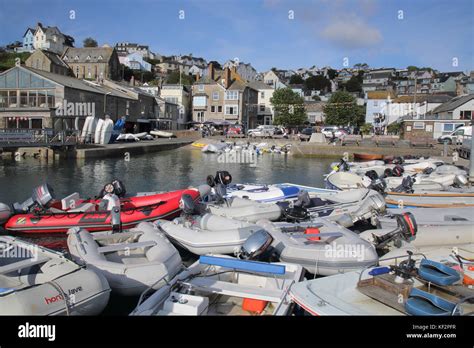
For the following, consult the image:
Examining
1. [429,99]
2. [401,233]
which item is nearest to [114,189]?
[401,233]

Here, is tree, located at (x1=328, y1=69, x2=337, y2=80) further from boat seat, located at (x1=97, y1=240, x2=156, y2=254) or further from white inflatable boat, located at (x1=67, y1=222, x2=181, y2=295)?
boat seat, located at (x1=97, y1=240, x2=156, y2=254)

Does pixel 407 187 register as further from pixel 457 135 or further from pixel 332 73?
pixel 332 73

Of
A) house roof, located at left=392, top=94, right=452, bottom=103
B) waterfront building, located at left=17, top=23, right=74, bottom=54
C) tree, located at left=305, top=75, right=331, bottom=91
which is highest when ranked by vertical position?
waterfront building, located at left=17, top=23, right=74, bottom=54

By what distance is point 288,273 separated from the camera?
706cm

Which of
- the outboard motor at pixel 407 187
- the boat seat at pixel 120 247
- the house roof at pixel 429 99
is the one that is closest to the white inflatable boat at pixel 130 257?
the boat seat at pixel 120 247

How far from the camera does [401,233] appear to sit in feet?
29.0

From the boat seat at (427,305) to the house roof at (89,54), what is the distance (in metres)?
69.3

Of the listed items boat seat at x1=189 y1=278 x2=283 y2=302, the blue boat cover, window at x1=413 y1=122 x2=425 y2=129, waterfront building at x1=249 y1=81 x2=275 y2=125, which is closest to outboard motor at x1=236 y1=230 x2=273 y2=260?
the blue boat cover

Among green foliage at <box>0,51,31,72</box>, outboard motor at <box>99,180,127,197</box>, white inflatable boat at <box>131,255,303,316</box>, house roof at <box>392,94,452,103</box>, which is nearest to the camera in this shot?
white inflatable boat at <box>131,255,303,316</box>

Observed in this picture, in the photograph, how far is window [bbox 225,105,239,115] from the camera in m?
59.5

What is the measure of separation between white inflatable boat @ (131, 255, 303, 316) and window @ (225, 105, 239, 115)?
175ft

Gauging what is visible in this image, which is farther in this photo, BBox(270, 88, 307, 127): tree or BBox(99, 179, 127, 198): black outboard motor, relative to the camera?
BBox(270, 88, 307, 127): tree

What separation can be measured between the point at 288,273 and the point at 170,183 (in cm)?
1498
